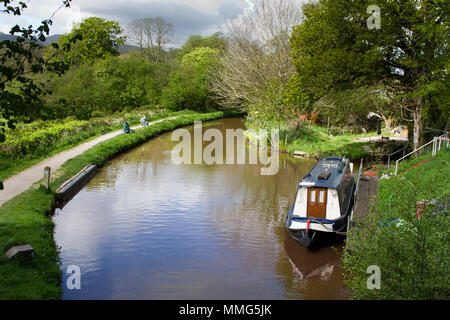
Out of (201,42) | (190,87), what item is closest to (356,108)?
(190,87)

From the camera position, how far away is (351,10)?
760 inches

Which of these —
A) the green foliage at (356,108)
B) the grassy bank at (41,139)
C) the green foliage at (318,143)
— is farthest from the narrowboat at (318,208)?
the green foliage at (356,108)

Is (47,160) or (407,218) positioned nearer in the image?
(407,218)

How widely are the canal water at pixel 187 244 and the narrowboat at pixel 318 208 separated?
0.55 m

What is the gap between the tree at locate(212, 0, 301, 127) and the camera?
29.7 m

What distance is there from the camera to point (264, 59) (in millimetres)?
32875

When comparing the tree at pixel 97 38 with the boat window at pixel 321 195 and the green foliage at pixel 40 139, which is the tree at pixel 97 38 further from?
the boat window at pixel 321 195

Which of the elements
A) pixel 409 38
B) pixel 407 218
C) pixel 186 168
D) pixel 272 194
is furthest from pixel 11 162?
pixel 409 38

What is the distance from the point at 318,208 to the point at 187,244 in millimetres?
4128

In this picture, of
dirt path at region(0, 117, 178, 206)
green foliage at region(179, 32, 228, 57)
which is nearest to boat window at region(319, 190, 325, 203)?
dirt path at region(0, 117, 178, 206)

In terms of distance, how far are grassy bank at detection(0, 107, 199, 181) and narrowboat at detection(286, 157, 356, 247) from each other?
10.9 m
